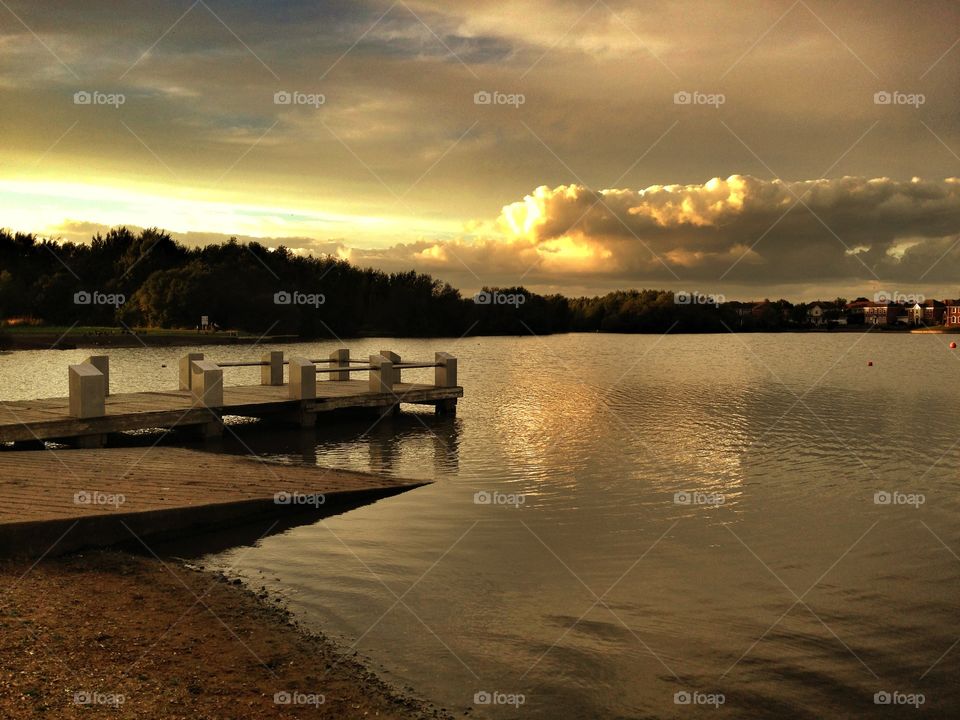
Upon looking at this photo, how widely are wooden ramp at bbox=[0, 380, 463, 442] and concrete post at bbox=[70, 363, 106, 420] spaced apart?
0.15 m

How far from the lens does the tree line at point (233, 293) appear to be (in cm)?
7344

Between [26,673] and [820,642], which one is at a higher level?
[26,673]

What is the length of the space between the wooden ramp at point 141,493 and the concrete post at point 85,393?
2.07 meters

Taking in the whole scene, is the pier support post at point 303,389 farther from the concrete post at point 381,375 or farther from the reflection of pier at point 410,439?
the concrete post at point 381,375

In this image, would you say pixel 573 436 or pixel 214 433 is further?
pixel 573 436

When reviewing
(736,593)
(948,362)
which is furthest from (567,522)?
(948,362)

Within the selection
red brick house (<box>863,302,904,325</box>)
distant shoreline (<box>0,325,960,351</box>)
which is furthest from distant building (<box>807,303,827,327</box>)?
distant shoreline (<box>0,325,960,351</box>)

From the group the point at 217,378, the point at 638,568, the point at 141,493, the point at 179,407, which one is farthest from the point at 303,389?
the point at 638,568

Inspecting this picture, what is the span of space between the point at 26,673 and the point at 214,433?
14.3 meters

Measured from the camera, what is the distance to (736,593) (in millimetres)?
9523

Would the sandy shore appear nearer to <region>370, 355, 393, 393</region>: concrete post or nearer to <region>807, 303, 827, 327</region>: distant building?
<region>370, 355, 393, 393</region>: concrete post

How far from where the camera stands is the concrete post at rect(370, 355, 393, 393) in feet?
79.0

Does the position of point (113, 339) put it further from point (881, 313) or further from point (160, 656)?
point (881, 313)

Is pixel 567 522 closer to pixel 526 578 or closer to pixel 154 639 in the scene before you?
pixel 526 578
